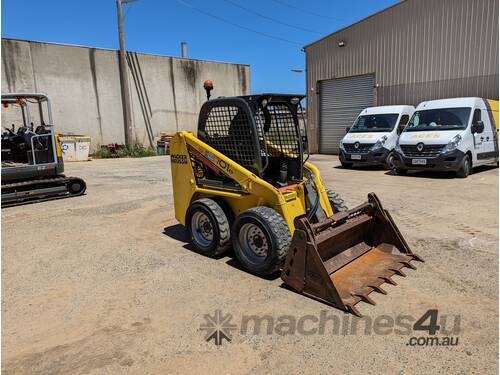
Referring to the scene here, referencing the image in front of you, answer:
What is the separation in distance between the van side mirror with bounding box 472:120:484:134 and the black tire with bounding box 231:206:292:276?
367 inches

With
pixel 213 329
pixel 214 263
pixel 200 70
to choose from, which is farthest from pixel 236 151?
pixel 200 70

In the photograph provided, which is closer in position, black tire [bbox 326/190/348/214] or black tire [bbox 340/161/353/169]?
black tire [bbox 326/190/348/214]

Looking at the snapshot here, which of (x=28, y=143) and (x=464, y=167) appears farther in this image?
(x=464, y=167)

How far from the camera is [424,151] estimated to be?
10.8 metres

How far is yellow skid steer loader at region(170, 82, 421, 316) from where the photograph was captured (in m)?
3.74

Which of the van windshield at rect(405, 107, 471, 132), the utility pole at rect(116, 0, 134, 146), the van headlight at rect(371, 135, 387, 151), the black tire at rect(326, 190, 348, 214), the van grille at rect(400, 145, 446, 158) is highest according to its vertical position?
the utility pole at rect(116, 0, 134, 146)

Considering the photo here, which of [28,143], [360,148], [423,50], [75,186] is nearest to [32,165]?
[28,143]

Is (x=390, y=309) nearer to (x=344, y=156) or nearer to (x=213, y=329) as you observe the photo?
(x=213, y=329)

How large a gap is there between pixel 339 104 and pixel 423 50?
455 centimetres

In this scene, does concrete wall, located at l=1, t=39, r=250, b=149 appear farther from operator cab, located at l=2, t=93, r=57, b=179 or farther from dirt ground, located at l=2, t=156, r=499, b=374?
dirt ground, located at l=2, t=156, r=499, b=374

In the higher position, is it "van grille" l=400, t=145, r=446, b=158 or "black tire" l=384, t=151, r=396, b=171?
"van grille" l=400, t=145, r=446, b=158

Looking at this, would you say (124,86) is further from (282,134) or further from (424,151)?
(282,134)

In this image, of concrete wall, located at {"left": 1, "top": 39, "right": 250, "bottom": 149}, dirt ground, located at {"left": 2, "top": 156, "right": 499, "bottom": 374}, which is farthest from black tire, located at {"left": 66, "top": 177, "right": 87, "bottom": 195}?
concrete wall, located at {"left": 1, "top": 39, "right": 250, "bottom": 149}

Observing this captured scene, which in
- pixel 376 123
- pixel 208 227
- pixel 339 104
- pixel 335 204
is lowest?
pixel 208 227
